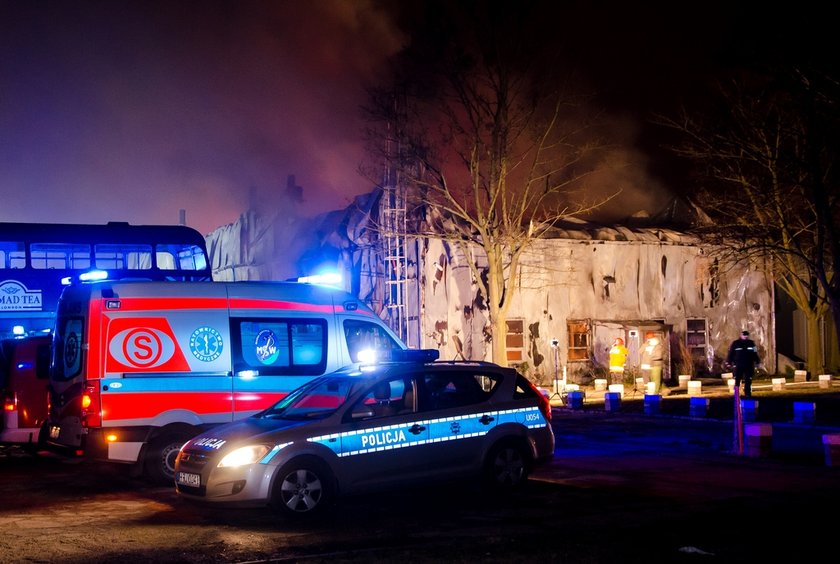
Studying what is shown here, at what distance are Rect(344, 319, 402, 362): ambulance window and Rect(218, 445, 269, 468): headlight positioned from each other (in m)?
3.73

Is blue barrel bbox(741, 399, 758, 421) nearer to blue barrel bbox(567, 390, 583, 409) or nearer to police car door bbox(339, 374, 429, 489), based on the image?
blue barrel bbox(567, 390, 583, 409)

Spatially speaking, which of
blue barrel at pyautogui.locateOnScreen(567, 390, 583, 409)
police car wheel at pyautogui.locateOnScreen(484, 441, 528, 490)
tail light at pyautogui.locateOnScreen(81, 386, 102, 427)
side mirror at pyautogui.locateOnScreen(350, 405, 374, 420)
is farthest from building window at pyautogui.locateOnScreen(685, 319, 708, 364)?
tail light at pyautogui.locateOnScreen(81, 386, 102, 427)

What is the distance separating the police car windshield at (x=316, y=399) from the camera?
9.74 metres

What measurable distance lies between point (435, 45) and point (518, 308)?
8560 millimetres

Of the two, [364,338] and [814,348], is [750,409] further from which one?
[814,348]

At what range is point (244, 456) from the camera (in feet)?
29.3

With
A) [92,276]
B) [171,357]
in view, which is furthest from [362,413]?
[92,276]

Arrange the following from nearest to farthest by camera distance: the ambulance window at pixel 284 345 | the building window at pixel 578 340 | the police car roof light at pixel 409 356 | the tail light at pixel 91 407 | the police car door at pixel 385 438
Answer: the police car door at pixel 385 438 → the police car roof light at pixel 409 356 → the tail light at pixel 91 407 → the ambulance window at pixel 284 345 → the building window at pixel 578 340

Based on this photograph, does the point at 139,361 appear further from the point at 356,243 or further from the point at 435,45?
the point at 356,243

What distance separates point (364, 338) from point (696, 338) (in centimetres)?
2148

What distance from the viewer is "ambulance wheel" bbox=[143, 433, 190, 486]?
11.3 metres

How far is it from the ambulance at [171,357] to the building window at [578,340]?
1804cm

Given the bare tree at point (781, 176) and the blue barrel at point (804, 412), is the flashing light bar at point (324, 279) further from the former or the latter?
the bare tree at point (781, 176)

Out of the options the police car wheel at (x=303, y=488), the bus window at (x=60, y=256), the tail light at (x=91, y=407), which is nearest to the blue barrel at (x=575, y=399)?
the bus window at (x=60, y=256)
